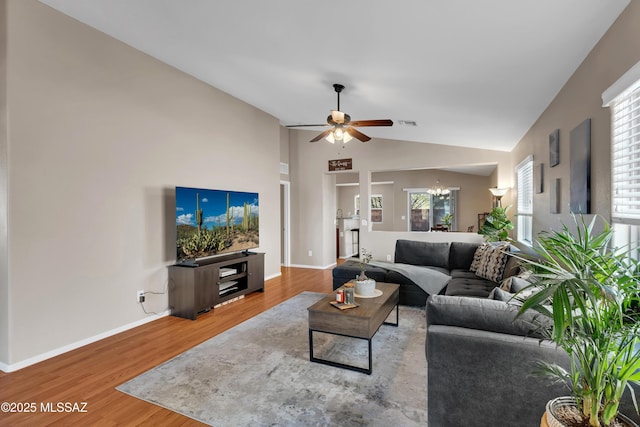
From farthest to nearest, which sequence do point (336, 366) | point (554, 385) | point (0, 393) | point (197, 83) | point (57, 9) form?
point (197, 83) < point (57, 9) < point (336, 366) < point (0, 393) < point (554, 385)

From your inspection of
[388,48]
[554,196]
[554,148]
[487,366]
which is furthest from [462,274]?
[388,48]

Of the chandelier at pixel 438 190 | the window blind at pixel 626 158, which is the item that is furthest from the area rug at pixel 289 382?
the chandelier at pixel 438 190

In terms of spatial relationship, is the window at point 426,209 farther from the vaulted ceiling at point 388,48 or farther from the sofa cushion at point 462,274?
the vaulted ceiling at point 388,48

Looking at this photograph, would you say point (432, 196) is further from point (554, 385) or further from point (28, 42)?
point (28, 42)

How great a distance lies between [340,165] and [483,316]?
5427mm

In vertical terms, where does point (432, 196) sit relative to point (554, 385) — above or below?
above

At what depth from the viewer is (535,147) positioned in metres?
3.74

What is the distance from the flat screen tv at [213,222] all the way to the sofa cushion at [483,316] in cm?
322

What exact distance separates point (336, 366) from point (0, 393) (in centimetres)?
259

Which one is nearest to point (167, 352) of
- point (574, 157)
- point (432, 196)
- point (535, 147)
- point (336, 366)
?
point (336, 366)

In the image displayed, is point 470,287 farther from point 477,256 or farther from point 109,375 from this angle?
point 109,375

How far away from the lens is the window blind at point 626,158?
166 centimetres

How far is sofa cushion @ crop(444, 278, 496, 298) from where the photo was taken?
135 inches

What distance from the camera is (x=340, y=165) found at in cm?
692
